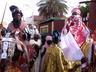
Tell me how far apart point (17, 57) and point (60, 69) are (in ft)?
3.53

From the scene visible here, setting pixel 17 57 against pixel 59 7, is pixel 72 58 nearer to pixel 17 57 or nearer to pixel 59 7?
pixel 17 57

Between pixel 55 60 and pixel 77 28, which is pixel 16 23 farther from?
pixel 77 28

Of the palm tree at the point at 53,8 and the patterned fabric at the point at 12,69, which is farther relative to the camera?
the palm tree at the point at 53,8

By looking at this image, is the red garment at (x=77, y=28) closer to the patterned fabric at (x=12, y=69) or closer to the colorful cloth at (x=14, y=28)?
the colorful cloth at (x=14, y=28)

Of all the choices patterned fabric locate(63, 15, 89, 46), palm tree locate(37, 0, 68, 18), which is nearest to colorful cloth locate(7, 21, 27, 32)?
patterned fabric locate(63, 15, 89, 46)

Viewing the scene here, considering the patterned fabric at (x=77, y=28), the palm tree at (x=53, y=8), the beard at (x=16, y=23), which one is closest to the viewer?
the beard at (x=16, y=23)

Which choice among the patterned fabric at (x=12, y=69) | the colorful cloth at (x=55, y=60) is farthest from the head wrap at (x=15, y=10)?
the patterned fabric at (x=12, y=69)

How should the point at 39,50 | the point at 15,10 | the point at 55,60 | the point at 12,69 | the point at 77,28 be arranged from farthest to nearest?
1. the point at 77,28
2. the point at 39,50
3. the point at 55,60
4. the point at 15,10
5. the point at 12,69

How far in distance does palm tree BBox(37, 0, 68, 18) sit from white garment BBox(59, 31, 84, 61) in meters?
47.8

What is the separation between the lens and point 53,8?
60.9 metres

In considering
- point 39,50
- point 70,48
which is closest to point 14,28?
point 39,50

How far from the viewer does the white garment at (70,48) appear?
11531 mm

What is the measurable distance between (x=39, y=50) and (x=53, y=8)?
49460 millimetres

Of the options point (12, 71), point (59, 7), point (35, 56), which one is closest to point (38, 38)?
point (35, 56)
